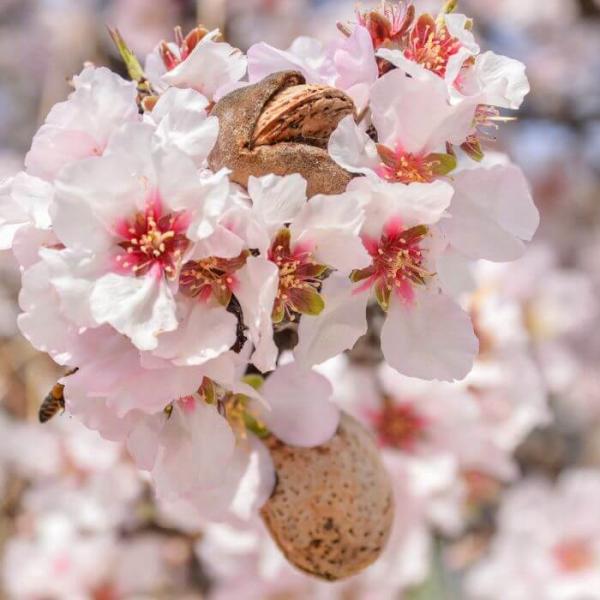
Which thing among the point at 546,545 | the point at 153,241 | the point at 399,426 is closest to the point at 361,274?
the point at 153,241

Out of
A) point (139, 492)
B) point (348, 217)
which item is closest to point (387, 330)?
point (348, 217)

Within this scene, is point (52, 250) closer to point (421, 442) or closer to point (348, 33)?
point (348, 33)

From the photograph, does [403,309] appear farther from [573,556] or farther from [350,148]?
[573,556]

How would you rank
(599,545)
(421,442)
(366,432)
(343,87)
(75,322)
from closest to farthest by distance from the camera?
(75,322) → (343,87) → (366,432) → (421,442) → (599,545)

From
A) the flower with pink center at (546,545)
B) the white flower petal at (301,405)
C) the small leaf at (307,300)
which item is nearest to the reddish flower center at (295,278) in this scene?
the small leaf at (307,300)

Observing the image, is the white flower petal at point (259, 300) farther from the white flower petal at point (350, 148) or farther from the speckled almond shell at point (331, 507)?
the speckled almond shell at point (331, 507)

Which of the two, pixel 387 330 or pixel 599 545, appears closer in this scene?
pixel 387 330

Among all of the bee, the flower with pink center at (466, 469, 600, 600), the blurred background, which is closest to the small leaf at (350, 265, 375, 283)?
the bee
